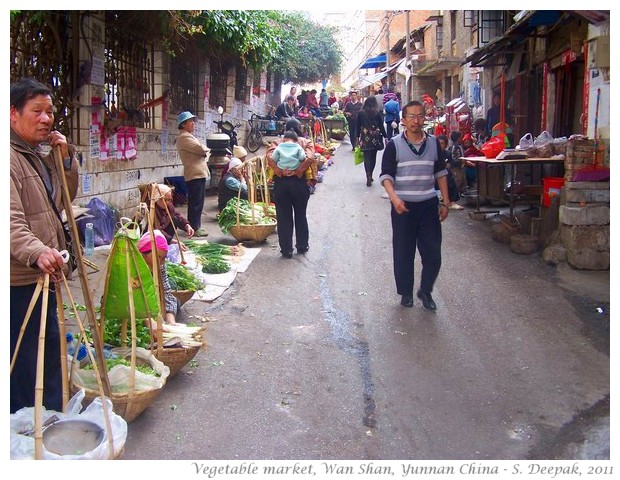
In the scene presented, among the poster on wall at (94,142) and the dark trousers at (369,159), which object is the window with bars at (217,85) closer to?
the dark trousers at (369,159)

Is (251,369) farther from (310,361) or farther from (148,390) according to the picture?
(148,390)

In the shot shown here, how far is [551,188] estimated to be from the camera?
28.3 feet

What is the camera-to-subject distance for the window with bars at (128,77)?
32.1ft

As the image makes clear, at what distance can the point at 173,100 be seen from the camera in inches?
515

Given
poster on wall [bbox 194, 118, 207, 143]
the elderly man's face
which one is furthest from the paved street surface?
poster on wall [bbox 194, 118, 207, 143]

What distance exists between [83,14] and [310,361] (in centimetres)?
595

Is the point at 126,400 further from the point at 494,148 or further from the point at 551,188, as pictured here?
the point at 494,148

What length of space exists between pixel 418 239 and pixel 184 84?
29.1 ft

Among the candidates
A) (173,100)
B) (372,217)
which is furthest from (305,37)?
(372,217)

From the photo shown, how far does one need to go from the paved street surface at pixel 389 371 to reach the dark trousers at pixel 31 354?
0.55 m

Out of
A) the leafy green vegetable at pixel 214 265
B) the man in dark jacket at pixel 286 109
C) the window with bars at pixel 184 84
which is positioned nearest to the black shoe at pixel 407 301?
the leafy green vegetable at pixel 214 265

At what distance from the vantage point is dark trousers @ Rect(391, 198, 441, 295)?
6.18 m

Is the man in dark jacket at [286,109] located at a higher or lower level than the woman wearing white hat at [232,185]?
higher

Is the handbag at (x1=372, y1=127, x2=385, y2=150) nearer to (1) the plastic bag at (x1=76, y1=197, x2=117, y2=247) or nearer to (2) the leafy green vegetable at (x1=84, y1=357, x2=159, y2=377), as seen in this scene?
(1) the plastic bag at (x1=76, y1=197, x2=117, y2=247)
